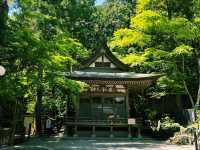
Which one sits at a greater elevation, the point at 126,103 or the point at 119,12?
the point at 119,12

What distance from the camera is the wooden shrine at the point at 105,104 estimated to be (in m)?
25.3

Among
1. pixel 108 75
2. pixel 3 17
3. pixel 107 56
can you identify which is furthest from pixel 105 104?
pixel 3 17

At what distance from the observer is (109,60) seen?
94.9ft

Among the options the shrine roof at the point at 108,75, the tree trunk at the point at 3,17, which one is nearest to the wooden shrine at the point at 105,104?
the shrine roof at the point at 108,75

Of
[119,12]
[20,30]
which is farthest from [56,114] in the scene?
[20,30]

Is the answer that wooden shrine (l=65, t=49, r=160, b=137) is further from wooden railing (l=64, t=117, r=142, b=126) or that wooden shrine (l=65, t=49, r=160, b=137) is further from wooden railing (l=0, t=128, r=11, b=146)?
wooden railing (l=0, t=128, r=11, b=146)

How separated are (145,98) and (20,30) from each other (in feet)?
61.5

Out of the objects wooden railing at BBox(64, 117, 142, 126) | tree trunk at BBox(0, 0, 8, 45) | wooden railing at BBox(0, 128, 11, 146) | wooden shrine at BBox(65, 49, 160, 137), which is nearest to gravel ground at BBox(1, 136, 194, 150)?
wooden railing at BBox(0, 128, 11, 146)

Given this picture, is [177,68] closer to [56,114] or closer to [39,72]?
[39,72]

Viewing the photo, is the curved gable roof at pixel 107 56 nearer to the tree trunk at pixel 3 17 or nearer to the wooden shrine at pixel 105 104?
the wooden shrine at pixel 105 104

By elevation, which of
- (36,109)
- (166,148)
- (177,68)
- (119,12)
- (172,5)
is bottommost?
(166,148)

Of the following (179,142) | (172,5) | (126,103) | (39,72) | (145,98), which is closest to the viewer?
(39,72)

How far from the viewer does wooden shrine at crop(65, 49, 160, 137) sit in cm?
2531

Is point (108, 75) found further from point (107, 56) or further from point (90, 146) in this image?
point (90, 146)
